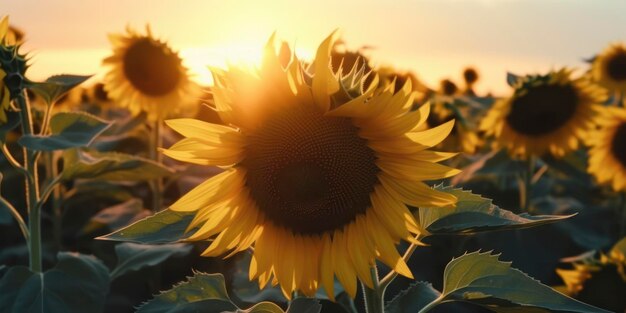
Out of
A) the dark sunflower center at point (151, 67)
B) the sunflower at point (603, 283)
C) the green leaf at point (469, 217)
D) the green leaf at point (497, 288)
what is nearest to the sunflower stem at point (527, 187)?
the sunflower at point (603, 283)

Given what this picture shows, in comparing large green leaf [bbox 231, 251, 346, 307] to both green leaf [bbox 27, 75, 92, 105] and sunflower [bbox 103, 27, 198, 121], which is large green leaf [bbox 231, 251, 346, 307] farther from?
sunflower [bbox 103, 27, 198, 121]

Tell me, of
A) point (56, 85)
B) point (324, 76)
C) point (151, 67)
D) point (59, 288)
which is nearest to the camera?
point (324, 76)

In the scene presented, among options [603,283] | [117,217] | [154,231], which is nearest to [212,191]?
[154,231]

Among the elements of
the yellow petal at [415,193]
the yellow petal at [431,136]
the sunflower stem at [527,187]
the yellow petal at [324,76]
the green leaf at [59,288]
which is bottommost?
the sunflower stem at [527,187]

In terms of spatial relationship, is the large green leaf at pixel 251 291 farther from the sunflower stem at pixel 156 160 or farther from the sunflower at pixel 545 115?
the sunflower at pixel 545 115

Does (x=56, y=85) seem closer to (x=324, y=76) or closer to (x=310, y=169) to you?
(x=310, y=169)

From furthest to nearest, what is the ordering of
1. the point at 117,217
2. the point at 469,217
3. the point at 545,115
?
the point at 545,115, the point at 117,217, the point at 469,217
